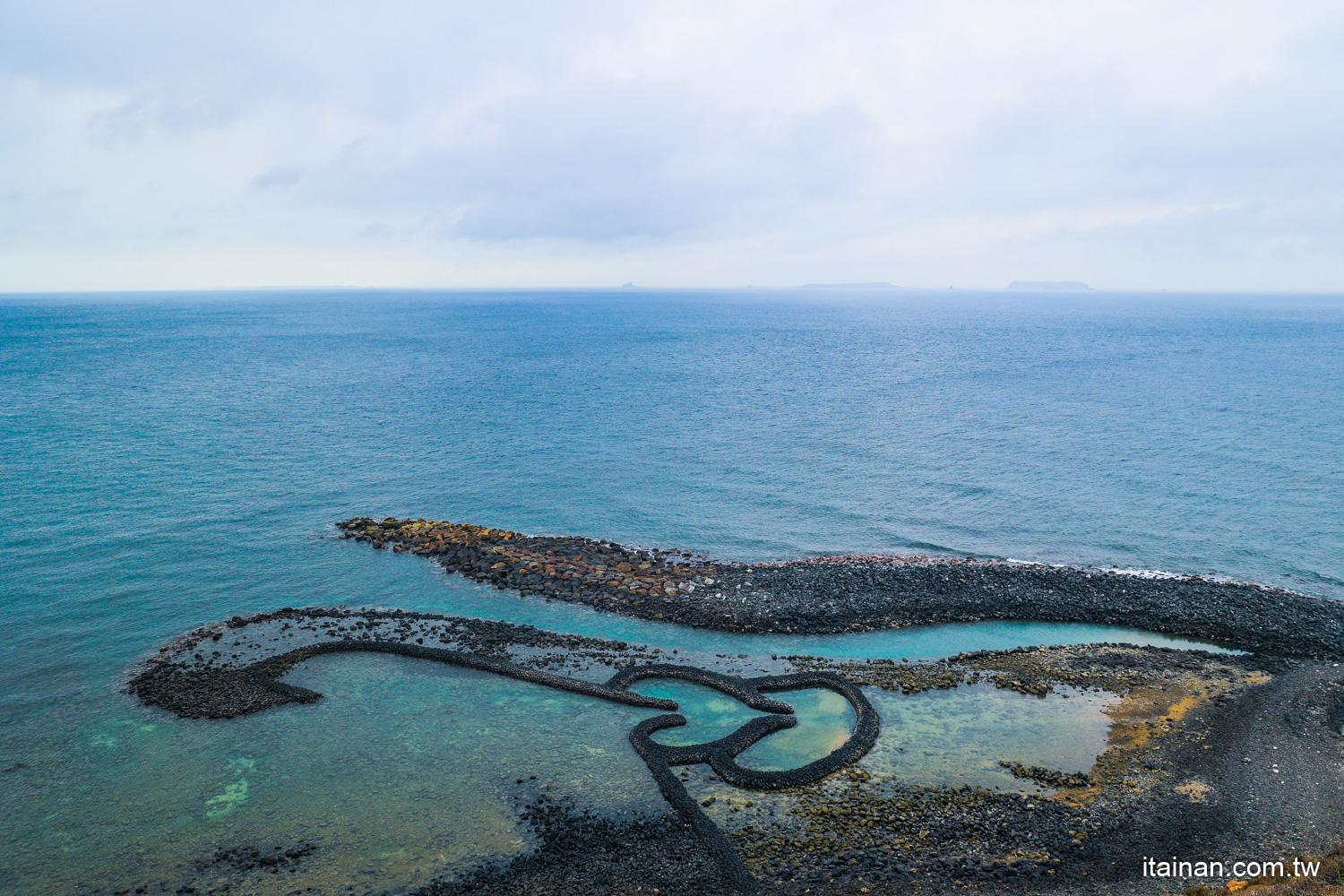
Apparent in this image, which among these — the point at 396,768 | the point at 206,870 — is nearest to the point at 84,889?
the point at 206,870

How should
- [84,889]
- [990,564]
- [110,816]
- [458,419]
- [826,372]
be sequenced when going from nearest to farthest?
1. [84,889]
2. [110,816]
3. [990,564]
4. [458,419]
5. [826,372]

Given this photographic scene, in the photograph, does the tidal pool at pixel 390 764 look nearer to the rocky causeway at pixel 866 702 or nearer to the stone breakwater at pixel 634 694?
the stone breakwater at pixel 634 694

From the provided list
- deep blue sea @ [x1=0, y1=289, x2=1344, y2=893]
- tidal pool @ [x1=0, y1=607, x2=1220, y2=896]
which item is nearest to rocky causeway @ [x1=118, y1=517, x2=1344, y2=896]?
tidal pool @ [x1=0, y1=607, x2=1220, y2=896]

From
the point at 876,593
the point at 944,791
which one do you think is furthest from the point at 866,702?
the point at 876,593

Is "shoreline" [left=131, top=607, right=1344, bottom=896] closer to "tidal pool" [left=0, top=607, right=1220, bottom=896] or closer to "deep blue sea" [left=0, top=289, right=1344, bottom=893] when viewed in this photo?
"tidal pool" [left=0, top=607, right=1220, bottom=896]

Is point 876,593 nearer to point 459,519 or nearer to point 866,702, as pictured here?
point 866,702

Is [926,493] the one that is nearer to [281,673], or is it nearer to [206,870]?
[281,673]

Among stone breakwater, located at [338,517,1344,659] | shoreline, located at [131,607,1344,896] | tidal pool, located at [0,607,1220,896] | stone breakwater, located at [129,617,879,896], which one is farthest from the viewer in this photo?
stone breakwater, located at [338,517,1344,659]
